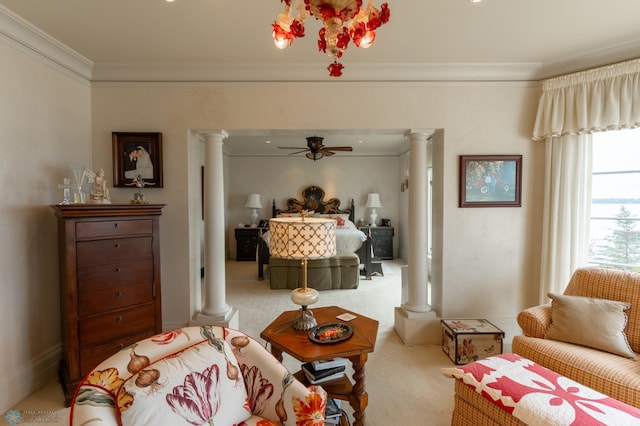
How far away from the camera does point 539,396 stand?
1.39m

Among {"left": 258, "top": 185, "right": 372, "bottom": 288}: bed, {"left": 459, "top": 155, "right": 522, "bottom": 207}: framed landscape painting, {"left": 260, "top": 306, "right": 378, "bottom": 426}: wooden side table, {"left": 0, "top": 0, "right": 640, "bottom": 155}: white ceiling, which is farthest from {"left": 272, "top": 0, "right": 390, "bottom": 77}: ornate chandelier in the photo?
{"left": 258, "top": 185, "right": 372, "bottom": 288}: bed

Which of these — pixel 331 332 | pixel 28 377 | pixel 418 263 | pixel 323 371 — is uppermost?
pixel 418 263

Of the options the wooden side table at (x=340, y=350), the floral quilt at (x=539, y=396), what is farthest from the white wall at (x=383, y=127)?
the wooden side table at (x=340, y=350)

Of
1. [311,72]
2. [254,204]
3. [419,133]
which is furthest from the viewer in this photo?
[254,204]

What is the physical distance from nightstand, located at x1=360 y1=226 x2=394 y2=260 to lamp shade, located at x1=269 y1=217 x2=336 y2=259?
5.02 metres

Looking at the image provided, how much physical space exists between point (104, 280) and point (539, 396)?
2776mm

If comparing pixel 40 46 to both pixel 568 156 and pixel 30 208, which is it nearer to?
pixel 30 208

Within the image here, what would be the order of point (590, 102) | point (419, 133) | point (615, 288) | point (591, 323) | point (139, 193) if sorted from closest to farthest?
point (591, 323) < point (615, 288) < point (590, 102) < point (139, 193) < point (419, 133)

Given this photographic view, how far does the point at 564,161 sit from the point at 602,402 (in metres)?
2.00

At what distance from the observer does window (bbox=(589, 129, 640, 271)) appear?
242 cm

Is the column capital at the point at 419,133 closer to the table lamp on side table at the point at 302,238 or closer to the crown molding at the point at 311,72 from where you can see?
the crown molding at the point at 311,72

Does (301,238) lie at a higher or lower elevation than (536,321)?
higher

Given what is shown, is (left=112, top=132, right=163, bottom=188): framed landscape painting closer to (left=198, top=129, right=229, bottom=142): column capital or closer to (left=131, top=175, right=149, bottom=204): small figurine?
(left=131, top=175, right=149, bottom=204): small figurine

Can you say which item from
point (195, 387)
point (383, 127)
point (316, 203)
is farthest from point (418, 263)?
point (316, 203)
